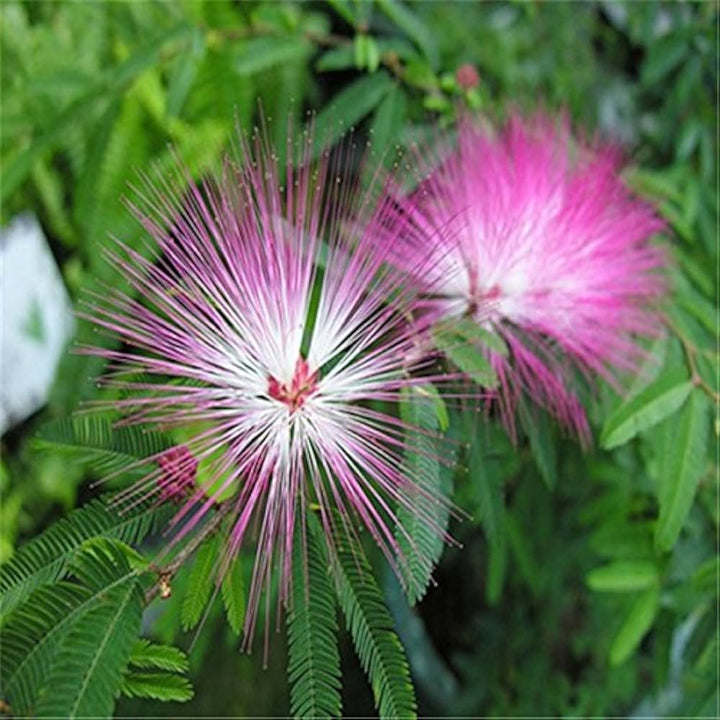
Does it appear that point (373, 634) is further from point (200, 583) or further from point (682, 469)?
point (682, 469)

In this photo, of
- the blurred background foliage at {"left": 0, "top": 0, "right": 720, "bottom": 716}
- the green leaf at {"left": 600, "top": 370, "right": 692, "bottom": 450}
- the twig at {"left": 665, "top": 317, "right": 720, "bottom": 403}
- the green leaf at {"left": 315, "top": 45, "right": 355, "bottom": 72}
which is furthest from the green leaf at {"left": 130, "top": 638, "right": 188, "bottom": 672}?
the green leaf at {"left": 315, "top": 45, "right": 355, "bottom": 72}

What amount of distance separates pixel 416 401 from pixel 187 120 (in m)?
0.84

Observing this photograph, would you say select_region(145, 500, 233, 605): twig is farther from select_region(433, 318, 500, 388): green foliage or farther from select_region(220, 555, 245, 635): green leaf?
select_region(433, 318, 500, 388): green foliage

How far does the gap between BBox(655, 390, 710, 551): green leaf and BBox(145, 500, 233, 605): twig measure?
418 millimetres

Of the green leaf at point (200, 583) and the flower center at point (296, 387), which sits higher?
the flower center at point (296, 387)

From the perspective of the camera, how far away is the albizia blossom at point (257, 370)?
0.67 meters

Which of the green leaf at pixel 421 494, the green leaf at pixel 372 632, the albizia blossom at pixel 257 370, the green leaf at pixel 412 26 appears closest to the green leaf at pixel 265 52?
the green leaf at pixel 412 26

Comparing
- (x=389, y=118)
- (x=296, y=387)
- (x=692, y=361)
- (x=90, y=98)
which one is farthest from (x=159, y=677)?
(x=90, y=98)

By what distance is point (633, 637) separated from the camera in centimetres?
108

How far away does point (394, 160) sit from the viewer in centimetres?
102

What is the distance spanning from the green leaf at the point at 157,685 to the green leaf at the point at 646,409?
0.44 metres

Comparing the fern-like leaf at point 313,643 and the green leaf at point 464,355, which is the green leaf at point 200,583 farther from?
the green leaf at point 464,355

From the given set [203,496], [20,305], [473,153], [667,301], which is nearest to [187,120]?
[20,305]

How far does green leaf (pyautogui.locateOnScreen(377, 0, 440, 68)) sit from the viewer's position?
1.14 m
